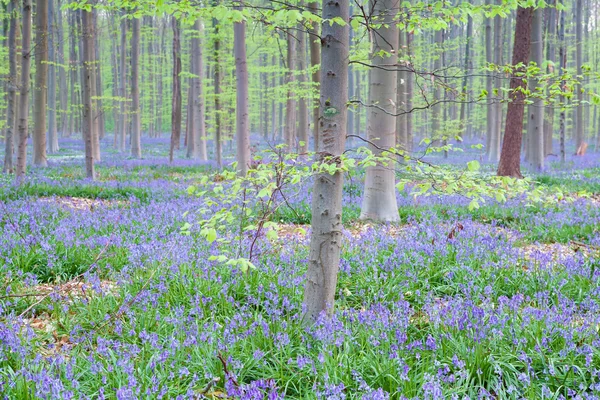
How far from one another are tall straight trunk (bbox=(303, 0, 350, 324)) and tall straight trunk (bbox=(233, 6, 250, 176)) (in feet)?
23.2

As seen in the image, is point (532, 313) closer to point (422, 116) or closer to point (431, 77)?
point (431, 77)

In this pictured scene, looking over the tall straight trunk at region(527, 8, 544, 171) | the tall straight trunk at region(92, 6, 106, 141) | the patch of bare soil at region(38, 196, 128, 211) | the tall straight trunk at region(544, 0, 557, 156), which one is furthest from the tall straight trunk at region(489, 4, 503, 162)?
the patch of bare soil at region(38, 196, 128, 211)

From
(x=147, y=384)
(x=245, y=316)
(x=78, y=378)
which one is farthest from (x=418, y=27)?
(x=78, y=378)

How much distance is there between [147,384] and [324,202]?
1.66 meters

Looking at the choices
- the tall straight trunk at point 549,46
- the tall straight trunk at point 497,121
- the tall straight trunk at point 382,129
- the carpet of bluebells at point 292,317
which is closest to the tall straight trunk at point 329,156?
the carpet of bluebells at point 292,317

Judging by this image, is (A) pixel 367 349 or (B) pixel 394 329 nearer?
(A) pixel 367 349

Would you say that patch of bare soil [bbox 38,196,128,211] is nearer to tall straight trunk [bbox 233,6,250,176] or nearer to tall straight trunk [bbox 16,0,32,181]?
tall straight trunk [bbox 16,0,32,181]

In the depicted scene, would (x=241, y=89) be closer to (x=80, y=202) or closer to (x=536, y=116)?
(x=80, y=202)

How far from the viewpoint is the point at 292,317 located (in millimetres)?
3771

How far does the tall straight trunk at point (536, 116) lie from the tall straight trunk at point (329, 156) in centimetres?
1251

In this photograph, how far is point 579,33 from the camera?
88.2 ft

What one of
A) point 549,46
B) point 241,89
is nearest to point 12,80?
point 241,89

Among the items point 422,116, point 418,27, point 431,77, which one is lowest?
point 431,77

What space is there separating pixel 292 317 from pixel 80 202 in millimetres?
7345
